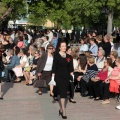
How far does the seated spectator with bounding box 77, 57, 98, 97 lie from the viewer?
10.7m

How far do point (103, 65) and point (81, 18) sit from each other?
33192mm

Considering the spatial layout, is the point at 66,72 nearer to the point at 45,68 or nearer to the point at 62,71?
the point at 62,71

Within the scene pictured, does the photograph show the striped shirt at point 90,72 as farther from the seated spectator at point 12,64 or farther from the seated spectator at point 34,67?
the seated spectator at point 12,64

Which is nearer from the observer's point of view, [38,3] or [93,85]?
[93,85]

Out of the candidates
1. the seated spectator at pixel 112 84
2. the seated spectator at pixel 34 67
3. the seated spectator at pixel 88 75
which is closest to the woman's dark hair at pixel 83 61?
the seated spectator at pixel 88 75

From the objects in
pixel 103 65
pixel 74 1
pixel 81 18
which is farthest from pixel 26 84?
pixel 81 18

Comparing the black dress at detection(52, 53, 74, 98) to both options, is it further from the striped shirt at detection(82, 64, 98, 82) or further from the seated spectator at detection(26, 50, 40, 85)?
the seated spectator at detection(26, 50, 40, 85)

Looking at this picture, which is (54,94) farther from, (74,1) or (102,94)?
(74,1)

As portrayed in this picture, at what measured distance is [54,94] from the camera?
1009 centimetres

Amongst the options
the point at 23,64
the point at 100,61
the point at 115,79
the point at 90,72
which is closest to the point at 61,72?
the point at 115,79

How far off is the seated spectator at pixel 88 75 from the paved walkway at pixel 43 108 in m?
0.25

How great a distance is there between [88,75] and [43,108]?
2.00m

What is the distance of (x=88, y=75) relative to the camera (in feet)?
35.5

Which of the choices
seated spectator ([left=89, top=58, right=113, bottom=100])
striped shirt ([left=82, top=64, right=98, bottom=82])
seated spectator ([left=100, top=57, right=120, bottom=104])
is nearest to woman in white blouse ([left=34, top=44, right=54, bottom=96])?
striped shirt ([left=82, top=64, right=98, bottom=82])
